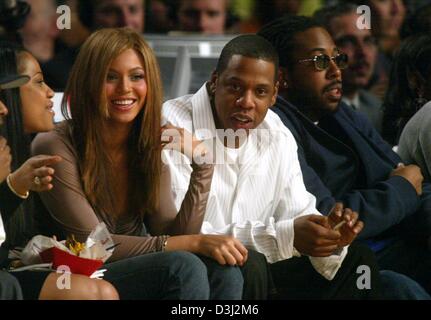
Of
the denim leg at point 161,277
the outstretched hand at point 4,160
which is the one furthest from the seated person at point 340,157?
the outstretched hand at point 4,160

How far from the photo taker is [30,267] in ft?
8.66

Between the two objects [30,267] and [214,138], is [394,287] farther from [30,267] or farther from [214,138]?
[30,267]

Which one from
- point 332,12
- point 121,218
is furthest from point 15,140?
point 332,12

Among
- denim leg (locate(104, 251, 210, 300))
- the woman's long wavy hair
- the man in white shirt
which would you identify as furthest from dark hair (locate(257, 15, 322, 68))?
denim leg (locate(104, 251, 210, 300))

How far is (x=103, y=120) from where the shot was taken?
2842 millimetres

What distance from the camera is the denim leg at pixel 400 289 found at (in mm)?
3006

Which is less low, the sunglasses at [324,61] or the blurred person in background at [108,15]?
the blurred person in background at [108,15]

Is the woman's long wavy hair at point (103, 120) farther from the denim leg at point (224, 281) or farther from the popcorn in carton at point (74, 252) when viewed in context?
the denim leg at point (224, 281)

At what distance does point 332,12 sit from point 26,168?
1.24 metres

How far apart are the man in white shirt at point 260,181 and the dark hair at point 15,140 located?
0.42m

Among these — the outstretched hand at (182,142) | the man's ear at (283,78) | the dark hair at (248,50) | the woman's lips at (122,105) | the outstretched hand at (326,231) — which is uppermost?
the dark hair at (248,50)

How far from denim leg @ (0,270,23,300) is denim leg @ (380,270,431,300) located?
43.9 inches

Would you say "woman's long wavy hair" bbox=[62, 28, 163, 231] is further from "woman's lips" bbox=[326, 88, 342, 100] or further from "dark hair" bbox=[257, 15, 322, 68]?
"woman's lips" bbox=[326, 88, 342, 100]

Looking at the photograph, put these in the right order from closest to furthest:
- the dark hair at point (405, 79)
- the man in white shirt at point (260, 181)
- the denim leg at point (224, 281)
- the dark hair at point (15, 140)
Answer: the denim leg at point (224, 281) → the dark hair at point (15, 140) → the man in white shirt at point (260, 181) → the dark hair at point (405, 79)
